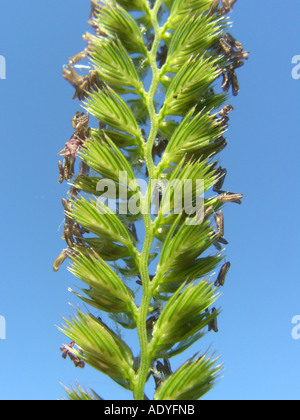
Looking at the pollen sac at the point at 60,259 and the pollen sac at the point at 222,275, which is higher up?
the pollen sac at the point at 60,259

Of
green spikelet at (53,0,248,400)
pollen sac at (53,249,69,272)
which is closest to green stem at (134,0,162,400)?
green spikelet at (53,0,248,400)

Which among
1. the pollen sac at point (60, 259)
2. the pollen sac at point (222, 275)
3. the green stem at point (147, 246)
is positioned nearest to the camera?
the green stem at point (147, 246)

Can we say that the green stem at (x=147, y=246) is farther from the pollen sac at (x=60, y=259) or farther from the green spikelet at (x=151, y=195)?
the pollen sac at (x=60, y=259)

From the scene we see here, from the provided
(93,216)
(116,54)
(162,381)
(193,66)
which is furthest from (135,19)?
(162,381)

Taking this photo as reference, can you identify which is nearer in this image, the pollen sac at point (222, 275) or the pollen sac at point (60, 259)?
the pollen sac at point (222, 275)

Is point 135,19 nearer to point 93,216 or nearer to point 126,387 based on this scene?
point 93,216

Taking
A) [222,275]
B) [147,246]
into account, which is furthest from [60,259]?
[222,275]

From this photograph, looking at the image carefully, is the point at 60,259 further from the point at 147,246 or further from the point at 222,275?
the point at 222,275

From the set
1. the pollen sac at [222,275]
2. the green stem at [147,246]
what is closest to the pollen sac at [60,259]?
the green stem at [147,246]
